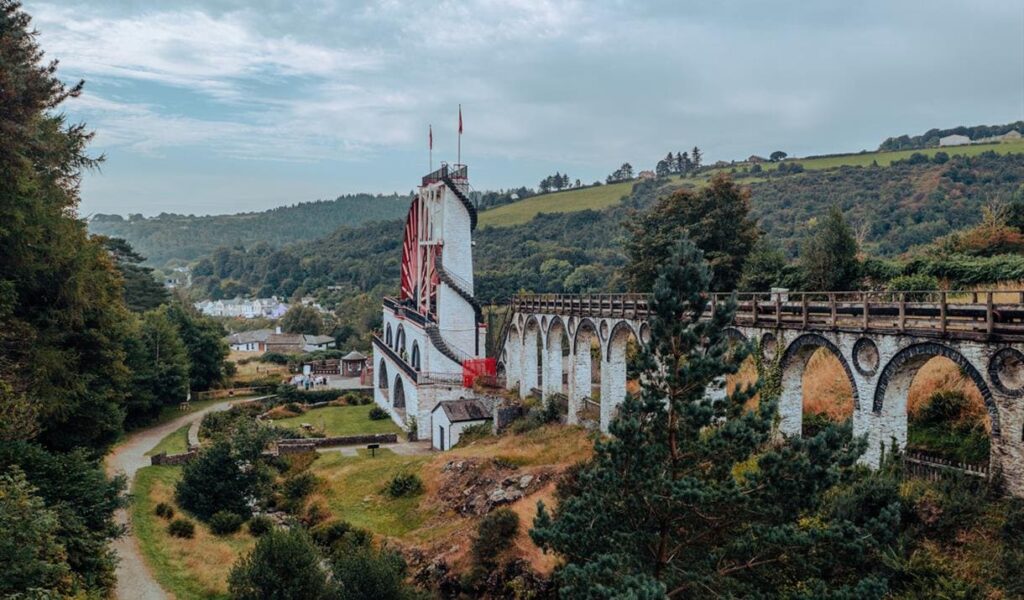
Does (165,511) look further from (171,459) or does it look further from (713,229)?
(713,229)

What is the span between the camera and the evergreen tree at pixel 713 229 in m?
28.1

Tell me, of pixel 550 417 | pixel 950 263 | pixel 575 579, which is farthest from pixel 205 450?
pixel 950 263

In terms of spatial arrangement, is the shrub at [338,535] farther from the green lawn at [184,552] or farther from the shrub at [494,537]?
the shrub at [494,537]

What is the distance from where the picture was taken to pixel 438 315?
107 feet

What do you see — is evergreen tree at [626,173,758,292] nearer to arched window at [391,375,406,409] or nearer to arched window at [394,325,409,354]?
arched window at [391,375,406,409]

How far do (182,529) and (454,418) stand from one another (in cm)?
1053

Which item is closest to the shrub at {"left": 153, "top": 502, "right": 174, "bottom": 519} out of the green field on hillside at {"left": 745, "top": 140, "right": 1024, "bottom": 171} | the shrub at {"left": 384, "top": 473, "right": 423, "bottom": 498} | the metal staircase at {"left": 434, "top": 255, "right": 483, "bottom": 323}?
the shrub at {"left": 384, "top": 473, "right": 423, "bottom": 498}

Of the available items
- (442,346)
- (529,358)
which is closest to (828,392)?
(529,358)

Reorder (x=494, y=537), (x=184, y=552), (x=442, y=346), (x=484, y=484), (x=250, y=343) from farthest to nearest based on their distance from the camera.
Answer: (x=250, y=343) < (x=442, y=346) < (x=484, y=484) < (x=184, y=552) < (x=494, y=537)

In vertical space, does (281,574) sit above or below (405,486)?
above

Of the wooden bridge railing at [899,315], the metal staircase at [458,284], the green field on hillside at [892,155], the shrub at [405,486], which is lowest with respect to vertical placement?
the shrub at [405,486]

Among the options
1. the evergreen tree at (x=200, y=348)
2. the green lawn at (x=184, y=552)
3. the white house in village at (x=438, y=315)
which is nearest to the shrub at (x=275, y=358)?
the evergreen tree at (x=200, y=348)

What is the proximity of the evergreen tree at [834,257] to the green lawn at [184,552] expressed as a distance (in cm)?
1923

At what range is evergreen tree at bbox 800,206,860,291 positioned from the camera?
22.9 m
